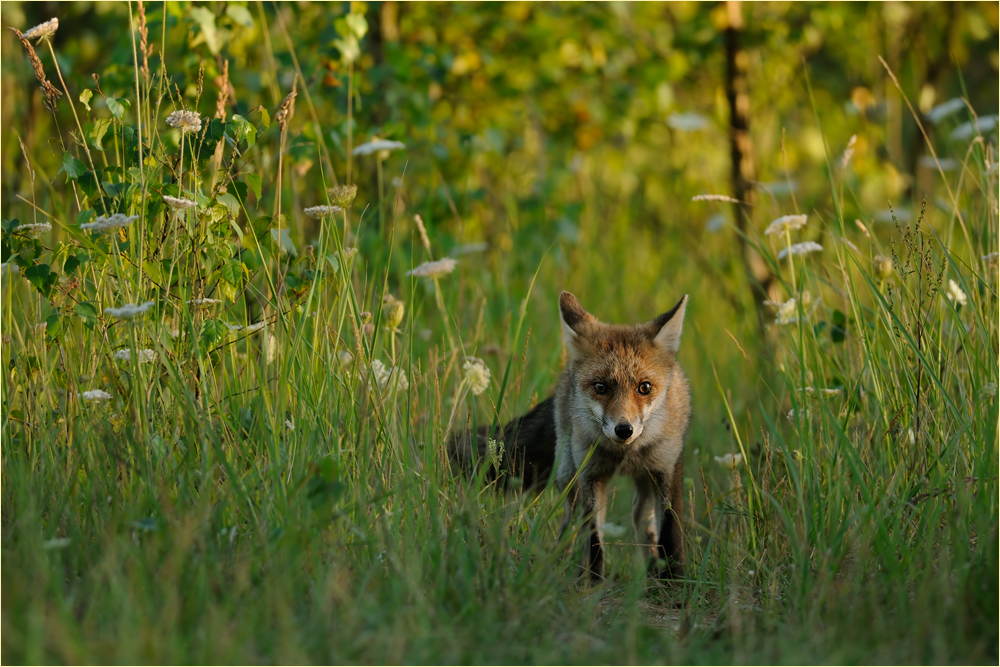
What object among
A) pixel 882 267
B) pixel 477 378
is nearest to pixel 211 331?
pixel 477 378

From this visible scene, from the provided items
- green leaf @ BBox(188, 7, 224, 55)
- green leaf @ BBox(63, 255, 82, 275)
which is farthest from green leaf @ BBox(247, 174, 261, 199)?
green leaf @ BBox(188, 7, 224, 55)

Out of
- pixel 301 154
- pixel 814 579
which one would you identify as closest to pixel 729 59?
pixel 301 154

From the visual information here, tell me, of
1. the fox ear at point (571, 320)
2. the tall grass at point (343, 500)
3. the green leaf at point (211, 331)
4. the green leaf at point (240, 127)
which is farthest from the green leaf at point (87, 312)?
the fox ear at point (571, 320)

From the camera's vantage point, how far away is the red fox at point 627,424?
3920 mm

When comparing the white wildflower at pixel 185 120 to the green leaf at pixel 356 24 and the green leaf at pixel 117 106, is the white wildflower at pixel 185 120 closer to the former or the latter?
the green leaf at pixel 117 106

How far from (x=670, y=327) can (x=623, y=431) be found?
71cm

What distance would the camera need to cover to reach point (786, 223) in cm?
429

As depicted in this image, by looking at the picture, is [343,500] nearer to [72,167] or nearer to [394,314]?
[394,314]

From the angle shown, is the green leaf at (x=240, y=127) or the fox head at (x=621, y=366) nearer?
the green leaf at (x=240, y=127)

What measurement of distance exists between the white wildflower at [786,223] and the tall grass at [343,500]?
0.21 m

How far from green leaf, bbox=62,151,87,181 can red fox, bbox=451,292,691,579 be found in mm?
2015

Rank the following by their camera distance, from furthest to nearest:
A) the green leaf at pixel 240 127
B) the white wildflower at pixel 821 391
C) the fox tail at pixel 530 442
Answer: the fox tail at pixel 530 442, the white wildflower at pixel 821 391, the green leaf at pixel 240 127

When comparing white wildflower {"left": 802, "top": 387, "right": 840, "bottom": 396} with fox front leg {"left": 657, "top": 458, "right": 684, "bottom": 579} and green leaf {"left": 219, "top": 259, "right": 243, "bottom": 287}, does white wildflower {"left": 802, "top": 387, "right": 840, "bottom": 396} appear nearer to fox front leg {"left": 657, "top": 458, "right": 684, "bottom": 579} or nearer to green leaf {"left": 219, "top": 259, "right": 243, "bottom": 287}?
fox front leg {"left": 657, "top": 458, "right": 684, "bottom": 579}

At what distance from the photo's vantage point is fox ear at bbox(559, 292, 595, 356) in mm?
4262
